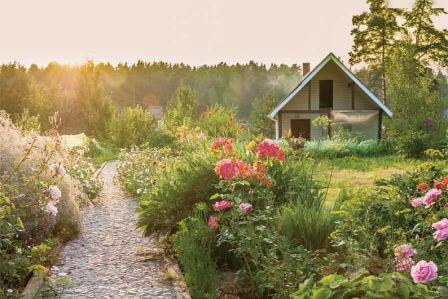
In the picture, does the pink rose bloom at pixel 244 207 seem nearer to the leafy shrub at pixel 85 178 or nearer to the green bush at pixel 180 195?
the green bush at pixel 180 195

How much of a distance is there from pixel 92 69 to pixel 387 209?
34415 millimetres

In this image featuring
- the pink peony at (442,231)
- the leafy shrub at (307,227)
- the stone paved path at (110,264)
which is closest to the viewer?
the pink peony at (442,231)

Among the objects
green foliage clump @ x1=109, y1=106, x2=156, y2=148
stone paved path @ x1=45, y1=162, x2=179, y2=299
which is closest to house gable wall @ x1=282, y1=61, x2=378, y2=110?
green foliage clump @ x1=109, y1=106, x2=156, y2=148

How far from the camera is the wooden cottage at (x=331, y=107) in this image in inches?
1039

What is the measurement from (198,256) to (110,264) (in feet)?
5.13

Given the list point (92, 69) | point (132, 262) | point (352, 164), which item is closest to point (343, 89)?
point (352, 164)

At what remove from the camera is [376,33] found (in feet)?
132

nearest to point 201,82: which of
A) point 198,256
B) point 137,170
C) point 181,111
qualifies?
point 181,111

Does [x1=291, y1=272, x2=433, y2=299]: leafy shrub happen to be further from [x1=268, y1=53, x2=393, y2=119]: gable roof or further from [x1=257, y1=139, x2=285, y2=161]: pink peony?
[x1=268, y1=53, x2=393, y2=119]: gable roof

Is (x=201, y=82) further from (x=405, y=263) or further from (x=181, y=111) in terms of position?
(x=405, y=263)

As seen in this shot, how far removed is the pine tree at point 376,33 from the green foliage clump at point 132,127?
19069mm

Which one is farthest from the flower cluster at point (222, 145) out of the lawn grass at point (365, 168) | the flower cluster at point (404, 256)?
the lawn grass at point (365, 168)

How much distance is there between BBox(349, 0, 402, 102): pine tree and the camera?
3947cm

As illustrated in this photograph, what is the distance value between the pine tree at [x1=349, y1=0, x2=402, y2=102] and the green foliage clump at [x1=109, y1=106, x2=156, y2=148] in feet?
62.6
